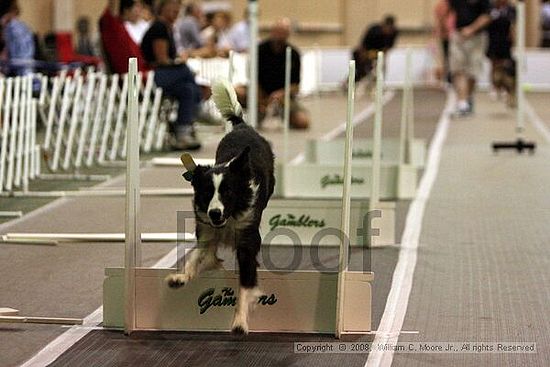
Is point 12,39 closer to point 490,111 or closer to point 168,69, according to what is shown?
point 168,69

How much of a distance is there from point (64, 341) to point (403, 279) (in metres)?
2.20

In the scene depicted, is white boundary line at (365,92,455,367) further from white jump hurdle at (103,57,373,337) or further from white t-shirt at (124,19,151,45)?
white t-shirt at (124,19,151,45)

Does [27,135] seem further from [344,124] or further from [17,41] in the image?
[344,124]

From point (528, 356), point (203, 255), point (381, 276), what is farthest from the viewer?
point (381, 276)

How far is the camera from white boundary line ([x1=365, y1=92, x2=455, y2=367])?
529 centimetres

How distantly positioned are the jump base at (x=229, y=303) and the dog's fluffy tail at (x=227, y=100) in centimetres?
111

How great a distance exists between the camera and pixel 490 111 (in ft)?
68.7

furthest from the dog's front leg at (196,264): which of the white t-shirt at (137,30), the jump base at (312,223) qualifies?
the white t-shirt at (137,30)

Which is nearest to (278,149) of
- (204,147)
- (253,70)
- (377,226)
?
(204,147)

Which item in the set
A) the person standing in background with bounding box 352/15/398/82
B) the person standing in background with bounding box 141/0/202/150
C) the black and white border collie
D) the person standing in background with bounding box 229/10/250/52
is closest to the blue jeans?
the person standing in background with bounding box 141/0/202/150

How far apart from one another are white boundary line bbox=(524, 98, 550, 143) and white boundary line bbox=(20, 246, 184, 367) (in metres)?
10.7

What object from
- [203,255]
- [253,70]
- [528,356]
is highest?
[253,70]

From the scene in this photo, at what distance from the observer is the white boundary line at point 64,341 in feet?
16.5

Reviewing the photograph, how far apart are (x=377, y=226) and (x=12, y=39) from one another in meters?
7.94
